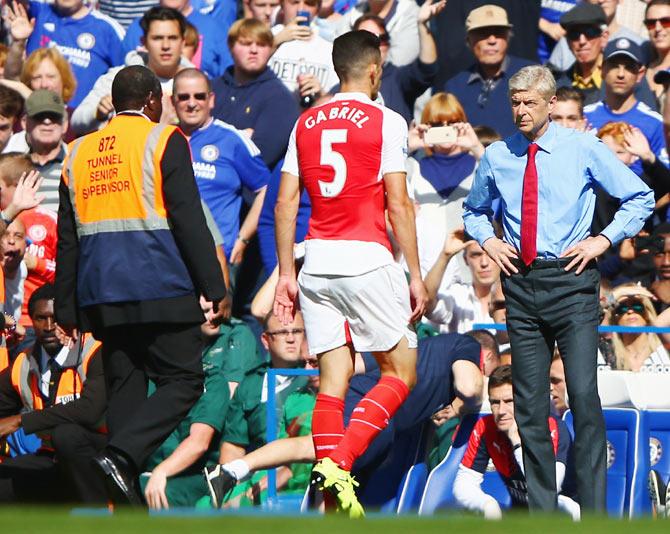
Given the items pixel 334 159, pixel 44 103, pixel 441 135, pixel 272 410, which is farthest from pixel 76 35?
pixel 334 159

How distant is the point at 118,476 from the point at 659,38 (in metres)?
6.83

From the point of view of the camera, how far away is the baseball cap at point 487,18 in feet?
41.5

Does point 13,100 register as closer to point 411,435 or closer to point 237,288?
point 237,288

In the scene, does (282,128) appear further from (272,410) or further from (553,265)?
(553,265)

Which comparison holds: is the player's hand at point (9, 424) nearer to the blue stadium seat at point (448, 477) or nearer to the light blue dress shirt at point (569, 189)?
the blue stadium seat at point (448, 477)

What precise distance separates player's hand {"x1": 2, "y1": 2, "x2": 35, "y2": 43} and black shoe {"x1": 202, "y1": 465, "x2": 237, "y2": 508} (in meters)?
7.35

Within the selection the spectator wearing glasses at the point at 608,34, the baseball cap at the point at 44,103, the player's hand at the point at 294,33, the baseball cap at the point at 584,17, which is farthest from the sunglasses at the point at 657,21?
the baseball cap at the point at 44,103

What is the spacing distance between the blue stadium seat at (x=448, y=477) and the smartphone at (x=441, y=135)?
3178 mm

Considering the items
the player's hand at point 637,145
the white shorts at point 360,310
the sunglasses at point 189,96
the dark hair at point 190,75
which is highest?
the dark hair at point 190,75

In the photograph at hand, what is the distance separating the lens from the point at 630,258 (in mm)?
11250

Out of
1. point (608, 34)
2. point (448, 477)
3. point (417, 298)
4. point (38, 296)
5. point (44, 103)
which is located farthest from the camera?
point (608, 34)

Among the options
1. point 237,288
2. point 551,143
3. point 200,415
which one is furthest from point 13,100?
point 551,143

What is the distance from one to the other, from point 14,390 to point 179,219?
3013mm

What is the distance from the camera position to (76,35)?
14.2 metres
